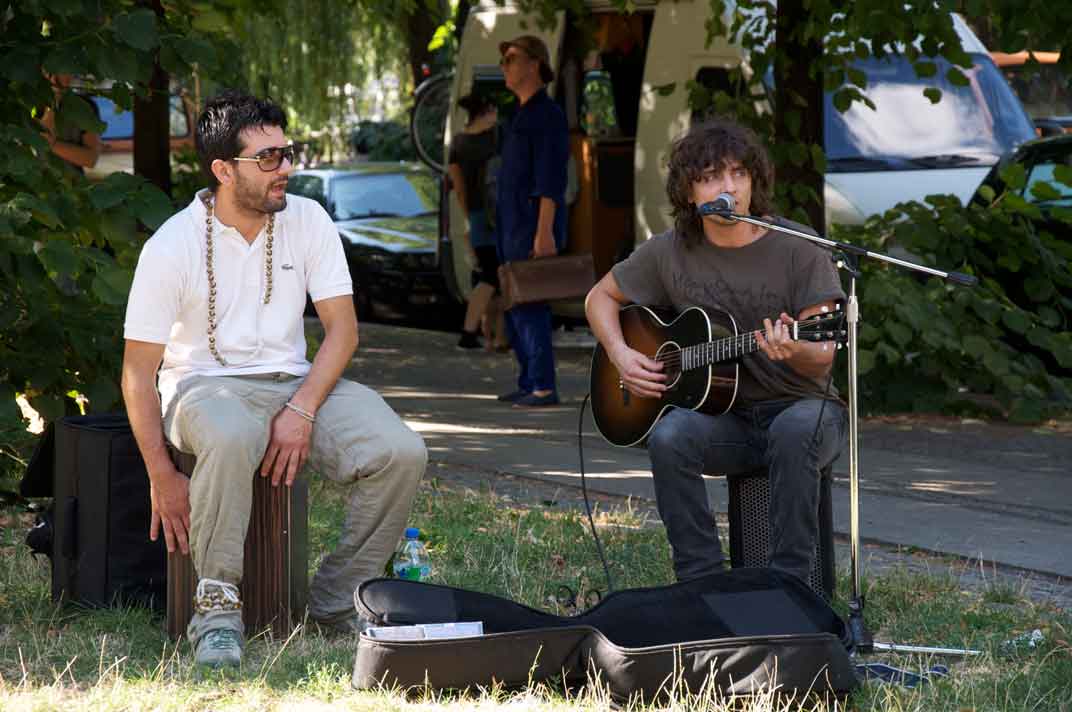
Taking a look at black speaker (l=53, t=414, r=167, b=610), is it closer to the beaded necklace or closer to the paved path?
the beaded necklace

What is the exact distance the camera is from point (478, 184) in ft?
35.8

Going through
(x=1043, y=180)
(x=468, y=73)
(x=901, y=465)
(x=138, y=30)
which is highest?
(x=468, y=73)

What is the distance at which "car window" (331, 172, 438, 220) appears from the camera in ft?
47.5

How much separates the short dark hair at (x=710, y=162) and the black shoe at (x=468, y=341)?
7.60 metres

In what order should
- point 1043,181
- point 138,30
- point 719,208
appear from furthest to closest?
point 1043,181 → point 138,30 → point 719,208

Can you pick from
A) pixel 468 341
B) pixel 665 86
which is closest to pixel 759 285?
pixel 665 86

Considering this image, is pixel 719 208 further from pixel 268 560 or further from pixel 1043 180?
pixel 1043 180

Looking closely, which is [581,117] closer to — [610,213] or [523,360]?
[610,213]

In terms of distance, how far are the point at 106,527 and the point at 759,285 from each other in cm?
200

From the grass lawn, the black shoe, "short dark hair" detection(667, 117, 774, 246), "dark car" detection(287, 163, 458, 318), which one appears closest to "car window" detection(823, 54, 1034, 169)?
the black shoe

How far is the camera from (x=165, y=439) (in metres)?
4.75

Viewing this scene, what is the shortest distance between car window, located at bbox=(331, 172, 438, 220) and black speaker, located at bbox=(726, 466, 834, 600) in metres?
9.59

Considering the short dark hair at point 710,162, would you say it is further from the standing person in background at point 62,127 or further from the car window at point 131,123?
the car window at point 131,123

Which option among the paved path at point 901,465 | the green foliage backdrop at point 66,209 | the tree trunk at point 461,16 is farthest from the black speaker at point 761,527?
the tree trunk at point 461,16
